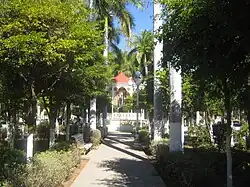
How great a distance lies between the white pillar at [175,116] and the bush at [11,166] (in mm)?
6414

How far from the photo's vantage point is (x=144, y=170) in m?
14.9

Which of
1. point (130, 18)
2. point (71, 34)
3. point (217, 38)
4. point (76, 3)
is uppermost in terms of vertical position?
point (130, 18)

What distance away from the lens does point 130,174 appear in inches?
539

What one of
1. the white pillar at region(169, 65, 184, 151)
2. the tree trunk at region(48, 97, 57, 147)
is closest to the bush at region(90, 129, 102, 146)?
the tree trunk at region(48, 97, 57, 147)

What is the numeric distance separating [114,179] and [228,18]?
7430 mm

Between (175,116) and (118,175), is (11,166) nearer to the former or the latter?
(118,175)

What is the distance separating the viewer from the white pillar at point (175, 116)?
48.7ft

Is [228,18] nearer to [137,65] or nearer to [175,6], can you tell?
[175,6]

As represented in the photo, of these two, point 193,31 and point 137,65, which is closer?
point 193,31

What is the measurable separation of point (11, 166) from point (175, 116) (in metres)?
7.89

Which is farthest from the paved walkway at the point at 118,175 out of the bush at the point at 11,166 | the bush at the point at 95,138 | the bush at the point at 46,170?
the bush at the point at 95,138

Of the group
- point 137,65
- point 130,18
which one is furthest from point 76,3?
point 137,65

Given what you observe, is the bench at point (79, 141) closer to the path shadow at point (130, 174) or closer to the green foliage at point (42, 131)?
the path shadow at point (130, 174)

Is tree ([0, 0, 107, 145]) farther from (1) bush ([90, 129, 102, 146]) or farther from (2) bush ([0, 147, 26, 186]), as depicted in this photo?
(1) bush ([90, 129, 102, 146])
